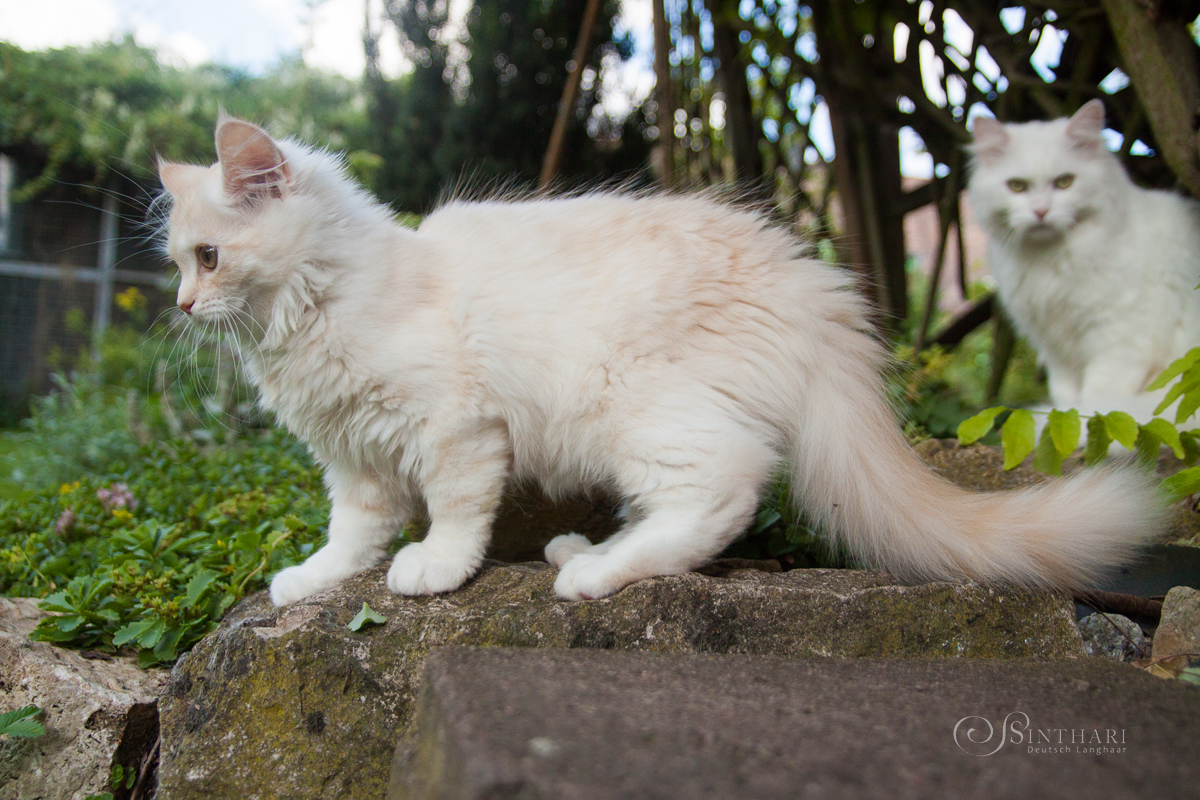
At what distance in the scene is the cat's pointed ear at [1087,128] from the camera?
9.39 feet

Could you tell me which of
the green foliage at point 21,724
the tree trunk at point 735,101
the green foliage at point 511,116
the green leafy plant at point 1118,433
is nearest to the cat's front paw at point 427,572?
the green foliage at point 21,724

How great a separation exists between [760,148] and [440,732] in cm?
461

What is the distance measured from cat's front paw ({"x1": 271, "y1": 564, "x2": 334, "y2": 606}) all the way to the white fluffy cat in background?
8.82ft

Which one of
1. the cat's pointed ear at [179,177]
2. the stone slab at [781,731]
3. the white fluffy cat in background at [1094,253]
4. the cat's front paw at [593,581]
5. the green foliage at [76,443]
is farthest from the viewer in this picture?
the green foliage at [76,443]

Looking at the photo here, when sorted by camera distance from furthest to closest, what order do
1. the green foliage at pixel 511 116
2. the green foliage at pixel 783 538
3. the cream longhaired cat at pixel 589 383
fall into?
the green foliage at pixel 511 116 → the green foliage at pixel 783 538 → the cream longhaired cat at pixel 589 383

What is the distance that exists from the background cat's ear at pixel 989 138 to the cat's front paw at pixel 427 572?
2.64 meters

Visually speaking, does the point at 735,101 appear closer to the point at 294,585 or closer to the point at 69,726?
the point at 294,585

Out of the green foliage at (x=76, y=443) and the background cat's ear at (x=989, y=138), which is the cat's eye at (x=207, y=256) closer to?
the green foliage at (x=76, y=443)

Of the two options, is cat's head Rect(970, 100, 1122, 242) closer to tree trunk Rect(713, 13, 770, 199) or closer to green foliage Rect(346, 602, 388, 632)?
tree trunk Rect(713, 13, 770, 199)

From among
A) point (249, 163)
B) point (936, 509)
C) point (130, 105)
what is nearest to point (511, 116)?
point (130, 105)

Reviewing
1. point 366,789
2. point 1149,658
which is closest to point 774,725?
point 366,789

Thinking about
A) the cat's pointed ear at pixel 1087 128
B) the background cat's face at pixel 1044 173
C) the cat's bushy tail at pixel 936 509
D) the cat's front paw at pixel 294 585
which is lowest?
the cat's front paw at pixel 294 585

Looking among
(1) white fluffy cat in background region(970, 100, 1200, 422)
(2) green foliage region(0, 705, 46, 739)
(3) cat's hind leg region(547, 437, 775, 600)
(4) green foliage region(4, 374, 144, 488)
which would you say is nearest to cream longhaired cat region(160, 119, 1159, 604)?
(3) cat's hind leg region(547, 437, 775, 600)

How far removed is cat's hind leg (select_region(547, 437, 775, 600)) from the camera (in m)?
1.66
